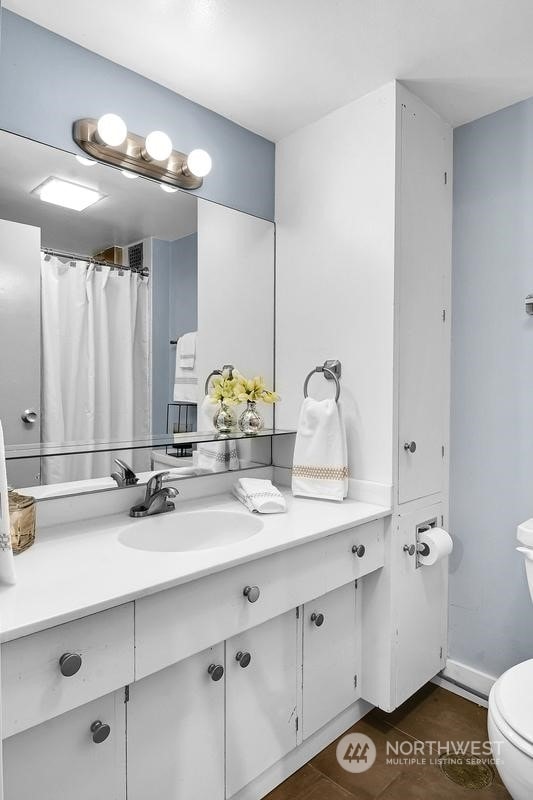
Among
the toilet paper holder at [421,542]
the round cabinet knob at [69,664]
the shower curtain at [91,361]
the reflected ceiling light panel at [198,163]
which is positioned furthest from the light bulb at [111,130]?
the toilet paper holder at [421,542]

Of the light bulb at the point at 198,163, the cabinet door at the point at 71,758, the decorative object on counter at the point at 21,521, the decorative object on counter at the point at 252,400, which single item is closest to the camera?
the cabinet door at the point at 71,758

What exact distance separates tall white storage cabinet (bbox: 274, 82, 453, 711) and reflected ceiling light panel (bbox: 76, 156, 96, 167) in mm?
837

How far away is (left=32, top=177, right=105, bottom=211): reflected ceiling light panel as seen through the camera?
4.91 ft

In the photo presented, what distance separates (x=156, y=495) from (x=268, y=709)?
2.40ft

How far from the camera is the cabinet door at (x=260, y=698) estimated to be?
1381 millimetres

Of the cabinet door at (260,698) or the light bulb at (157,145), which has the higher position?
the light bulb at (157,145)

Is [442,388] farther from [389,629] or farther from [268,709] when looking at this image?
[268,709]

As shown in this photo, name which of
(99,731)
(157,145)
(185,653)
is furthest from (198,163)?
(99,731)

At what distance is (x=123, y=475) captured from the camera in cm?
164

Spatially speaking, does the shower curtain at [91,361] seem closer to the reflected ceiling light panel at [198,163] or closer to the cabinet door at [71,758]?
the reflected ceiling light panel at [198,163]

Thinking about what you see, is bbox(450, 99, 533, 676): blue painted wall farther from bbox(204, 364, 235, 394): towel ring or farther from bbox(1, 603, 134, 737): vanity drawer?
bbox(1, 603, 134, 737): vanity drawer

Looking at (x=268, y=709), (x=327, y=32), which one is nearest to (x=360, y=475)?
(x=268, y=709)

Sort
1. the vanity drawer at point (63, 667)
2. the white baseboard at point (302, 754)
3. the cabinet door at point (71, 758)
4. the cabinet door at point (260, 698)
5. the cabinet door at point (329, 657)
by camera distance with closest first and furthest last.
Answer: the vanity drawer at point (63, 667), the cabinet door at point (71, 758), the cabinet door at point (260, 698), the white baseboard at point (302, 754), the cabinet door at point (329, 657)

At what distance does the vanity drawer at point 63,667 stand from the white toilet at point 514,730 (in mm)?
911
